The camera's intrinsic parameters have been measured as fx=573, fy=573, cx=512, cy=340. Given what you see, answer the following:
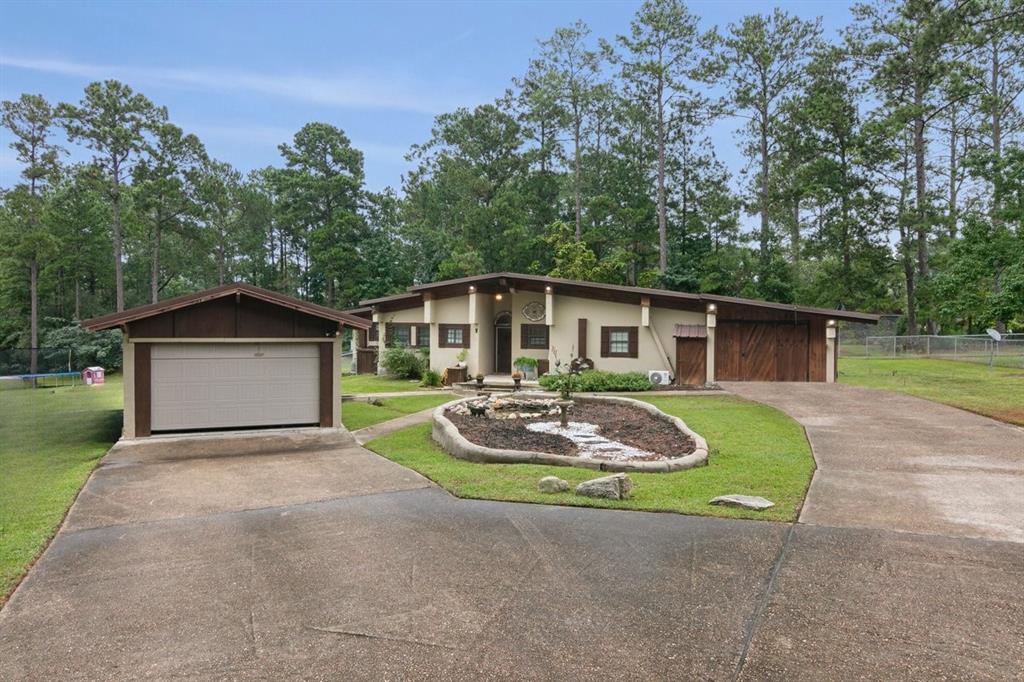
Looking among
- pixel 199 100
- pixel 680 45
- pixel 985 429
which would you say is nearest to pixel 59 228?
pixel 199 100

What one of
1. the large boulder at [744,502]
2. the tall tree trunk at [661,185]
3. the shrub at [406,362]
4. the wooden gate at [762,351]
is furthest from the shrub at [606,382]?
the tall tree trunk at [661,185]

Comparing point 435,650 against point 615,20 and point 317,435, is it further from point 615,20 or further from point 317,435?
point 615,20

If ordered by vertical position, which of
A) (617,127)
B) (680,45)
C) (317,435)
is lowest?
(317,435)

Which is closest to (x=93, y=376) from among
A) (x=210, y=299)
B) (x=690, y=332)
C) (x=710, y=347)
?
(x=210, y=299)

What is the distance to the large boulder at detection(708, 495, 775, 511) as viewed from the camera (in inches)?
227

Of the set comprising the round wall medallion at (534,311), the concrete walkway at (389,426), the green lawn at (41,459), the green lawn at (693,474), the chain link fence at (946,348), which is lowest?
the green lawn at (41,459)

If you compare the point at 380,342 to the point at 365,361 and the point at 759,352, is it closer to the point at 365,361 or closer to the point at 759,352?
the point at 365,361

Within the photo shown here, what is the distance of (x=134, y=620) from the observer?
3.68 metres

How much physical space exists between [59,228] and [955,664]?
43018 mm

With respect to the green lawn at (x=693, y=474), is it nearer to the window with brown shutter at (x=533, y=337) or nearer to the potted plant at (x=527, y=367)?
the potted plant at (x=527, y=367)

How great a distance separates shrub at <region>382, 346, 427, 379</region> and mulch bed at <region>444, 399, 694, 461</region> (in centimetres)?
990

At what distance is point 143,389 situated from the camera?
10297 mm

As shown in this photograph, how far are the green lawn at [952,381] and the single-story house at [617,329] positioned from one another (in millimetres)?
2542

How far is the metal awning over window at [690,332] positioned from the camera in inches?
709
